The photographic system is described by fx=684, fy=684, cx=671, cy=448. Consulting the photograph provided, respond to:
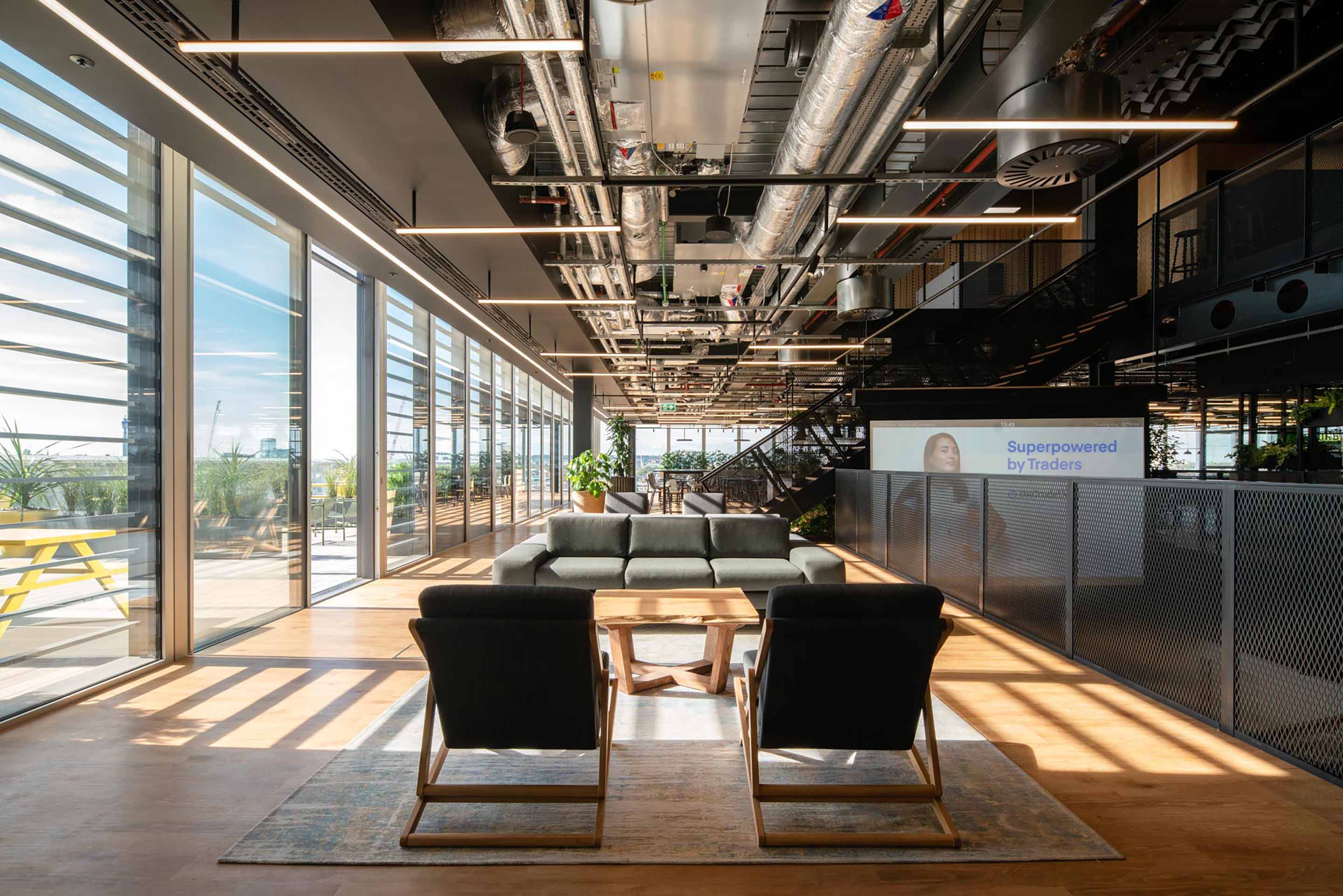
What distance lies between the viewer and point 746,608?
3.83 metres

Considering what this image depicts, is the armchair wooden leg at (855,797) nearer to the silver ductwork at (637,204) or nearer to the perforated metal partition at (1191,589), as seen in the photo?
the perforated metal partition at (1191,589)

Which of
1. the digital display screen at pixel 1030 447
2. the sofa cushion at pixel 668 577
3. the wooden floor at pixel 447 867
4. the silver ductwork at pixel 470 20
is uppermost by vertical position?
the silver ductwork at pixel 470 20

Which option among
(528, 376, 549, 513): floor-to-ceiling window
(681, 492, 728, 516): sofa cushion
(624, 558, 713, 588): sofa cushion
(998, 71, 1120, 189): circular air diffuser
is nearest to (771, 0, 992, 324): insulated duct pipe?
(998, 71, 1120, 189): circular air diffuser

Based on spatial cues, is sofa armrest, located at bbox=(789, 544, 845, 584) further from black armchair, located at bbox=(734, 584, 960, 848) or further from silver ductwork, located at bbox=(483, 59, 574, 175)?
silver ductwork, located at bbox=(483, 59, 574, 175)

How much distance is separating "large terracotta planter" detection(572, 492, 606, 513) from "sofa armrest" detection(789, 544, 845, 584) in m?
6.29

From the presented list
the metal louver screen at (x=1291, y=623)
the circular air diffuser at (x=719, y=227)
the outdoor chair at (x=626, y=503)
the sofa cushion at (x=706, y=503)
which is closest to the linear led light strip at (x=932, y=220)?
the metal louver screen at (x=1291, y=623)

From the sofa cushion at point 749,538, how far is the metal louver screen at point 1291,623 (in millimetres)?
3225

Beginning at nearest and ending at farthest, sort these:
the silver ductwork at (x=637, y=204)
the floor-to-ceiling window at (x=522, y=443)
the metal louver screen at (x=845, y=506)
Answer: the silver ductwork at (x=637, y=204) → the metal louver screen at (x=845, y=506) → the floor-to-ceiling window at (x=522, y=443)

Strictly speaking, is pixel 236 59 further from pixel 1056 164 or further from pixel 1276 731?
pixel 1276 731

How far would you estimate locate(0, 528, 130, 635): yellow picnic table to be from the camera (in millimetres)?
3322

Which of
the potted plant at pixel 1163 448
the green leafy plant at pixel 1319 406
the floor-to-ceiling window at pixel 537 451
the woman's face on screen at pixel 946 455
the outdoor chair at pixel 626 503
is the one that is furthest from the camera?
the floor-to-ceiling window at pixel 537 451

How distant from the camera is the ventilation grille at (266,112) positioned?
2.78 m

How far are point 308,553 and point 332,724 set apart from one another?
3.17 m

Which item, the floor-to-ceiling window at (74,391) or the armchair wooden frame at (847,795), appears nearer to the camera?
the armchair wooden frame at (847,795)
